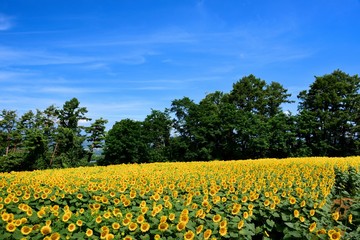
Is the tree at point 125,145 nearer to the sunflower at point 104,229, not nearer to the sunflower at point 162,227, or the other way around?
the sunflower at point 104,229

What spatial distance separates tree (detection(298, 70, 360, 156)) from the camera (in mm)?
36812

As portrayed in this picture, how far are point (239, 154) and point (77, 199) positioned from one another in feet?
101

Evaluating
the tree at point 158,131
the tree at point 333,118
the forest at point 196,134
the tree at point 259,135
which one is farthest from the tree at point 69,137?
the tree at point 333,118

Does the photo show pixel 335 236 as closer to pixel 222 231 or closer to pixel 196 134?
pixel 222 231

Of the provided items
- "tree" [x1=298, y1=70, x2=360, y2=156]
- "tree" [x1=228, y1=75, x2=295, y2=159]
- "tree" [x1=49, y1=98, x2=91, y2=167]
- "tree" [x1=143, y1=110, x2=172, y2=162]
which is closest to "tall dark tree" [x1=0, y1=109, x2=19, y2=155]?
"tree" [x1=49, y1=98, x2=91, y2=167]

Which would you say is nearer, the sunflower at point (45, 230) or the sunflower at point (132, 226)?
the sunflower at point (45, 230)

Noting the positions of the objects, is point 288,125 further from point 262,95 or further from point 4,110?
point 4,110

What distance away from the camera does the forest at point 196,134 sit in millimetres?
32406

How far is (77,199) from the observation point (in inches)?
244

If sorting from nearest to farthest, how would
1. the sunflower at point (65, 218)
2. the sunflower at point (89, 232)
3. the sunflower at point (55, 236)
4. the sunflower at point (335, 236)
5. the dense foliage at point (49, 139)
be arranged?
the sunflower at point (55, 236) → the sunflower at point (89, 232) → the sunflower at point (335, 236) → the sunflower at point (65, 218) → the dense foliage at point (49, 139)

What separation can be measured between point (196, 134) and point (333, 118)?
17047 mm

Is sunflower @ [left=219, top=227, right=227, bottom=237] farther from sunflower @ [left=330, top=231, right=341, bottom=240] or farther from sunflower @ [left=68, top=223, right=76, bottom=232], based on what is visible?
sunflower @ [left=68, top=223, right=76, bottom=232]

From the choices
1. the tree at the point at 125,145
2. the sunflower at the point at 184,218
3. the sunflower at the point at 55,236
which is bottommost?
the sunflower at the point at 55,236

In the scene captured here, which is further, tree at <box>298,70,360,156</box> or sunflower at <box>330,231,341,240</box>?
tree at <box>298,70,360,156</box>
